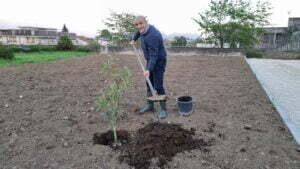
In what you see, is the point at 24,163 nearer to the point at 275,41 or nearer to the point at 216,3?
the point at 216,3

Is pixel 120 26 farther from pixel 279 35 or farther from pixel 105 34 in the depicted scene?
pixel 279 35

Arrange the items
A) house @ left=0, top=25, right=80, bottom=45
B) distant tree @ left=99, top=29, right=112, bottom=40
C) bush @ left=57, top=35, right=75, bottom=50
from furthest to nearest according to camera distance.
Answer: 1. house @ left=0, top=25, right=80, bottom=45
2. bush @ left=57, top=35, right=75, bottom=50
3. distant tree @ left=99, top=29, right=112, bottom=40

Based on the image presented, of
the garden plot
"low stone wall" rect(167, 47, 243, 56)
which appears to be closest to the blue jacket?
the garden plot

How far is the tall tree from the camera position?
14720mm

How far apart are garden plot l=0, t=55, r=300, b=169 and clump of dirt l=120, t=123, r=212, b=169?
0.02 m

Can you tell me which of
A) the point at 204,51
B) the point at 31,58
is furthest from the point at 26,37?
the point at 204,51

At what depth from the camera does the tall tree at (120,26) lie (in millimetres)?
14720

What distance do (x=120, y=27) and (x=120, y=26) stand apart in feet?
0.23

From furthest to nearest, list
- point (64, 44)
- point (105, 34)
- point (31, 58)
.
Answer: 1. point (64, 44)
2. point (105, 34)
3. point (31, 58)

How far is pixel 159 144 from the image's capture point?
337cm

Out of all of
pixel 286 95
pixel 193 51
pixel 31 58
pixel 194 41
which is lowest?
pixel 286 95

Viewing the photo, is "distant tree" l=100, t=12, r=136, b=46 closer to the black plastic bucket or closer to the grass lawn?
the grass lawn

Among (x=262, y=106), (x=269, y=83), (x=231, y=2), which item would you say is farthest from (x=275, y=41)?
(x=262, y=106)

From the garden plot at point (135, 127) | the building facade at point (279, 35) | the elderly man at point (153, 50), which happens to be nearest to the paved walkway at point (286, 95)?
the garden plot at point (135, 127)
